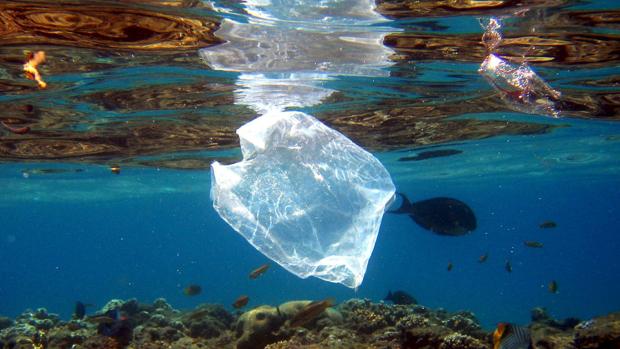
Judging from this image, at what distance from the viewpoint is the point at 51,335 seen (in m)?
11.5

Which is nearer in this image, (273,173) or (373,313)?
(273,173)

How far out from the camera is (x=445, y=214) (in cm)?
Result: 1380

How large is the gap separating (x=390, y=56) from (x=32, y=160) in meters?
18.5

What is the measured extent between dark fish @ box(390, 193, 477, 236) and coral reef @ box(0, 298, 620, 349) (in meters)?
2.52

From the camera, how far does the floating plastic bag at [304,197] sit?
596 centimetres

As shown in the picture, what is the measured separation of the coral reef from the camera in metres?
7.83

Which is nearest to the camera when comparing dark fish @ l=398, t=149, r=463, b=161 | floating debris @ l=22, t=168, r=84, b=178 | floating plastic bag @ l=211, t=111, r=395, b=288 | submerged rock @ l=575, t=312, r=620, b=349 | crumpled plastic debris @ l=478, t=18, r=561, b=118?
floating plastic bag @ l=211, t=111, r=395, b=288

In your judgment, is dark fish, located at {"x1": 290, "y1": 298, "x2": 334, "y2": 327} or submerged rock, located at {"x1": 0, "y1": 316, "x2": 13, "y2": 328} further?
submerged rock, located at {"x1": 0, "y1": 316, "x2": 13, "y2": 328}

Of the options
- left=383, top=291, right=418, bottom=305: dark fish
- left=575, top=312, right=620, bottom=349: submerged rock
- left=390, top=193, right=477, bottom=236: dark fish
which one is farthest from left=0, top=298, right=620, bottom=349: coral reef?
left=390, top=193, right=477, bottom=236: dark fish

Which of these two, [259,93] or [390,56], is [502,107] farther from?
[259,93]

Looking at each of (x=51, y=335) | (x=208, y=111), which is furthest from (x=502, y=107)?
(x=51, y=335)

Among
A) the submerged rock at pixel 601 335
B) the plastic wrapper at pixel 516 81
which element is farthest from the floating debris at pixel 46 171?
the submerged rock at pixel 601 335

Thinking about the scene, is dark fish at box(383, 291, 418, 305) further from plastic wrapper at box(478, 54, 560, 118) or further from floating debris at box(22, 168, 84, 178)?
floating debris at box(22, 168, 84, 178)

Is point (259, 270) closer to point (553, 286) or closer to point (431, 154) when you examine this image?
point (553, 286)
